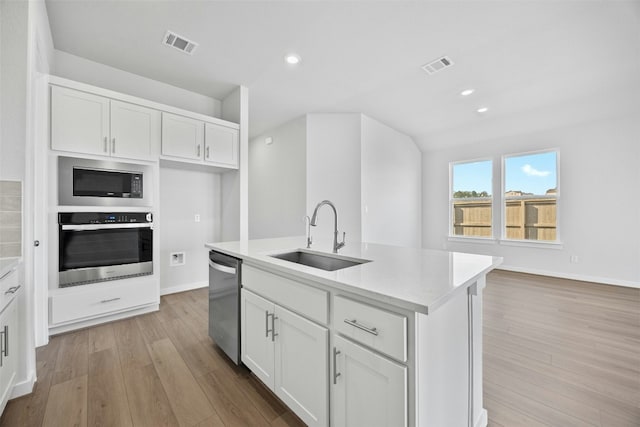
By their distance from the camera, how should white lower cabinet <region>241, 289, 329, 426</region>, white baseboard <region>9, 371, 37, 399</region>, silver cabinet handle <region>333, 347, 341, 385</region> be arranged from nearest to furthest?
silver cabinet handle <region>333, 347, 341, 385</region> → white lower cabinet <region>241, 289, 329, 426</region> → white baseboard <region>9, 371, 37, 399</region>

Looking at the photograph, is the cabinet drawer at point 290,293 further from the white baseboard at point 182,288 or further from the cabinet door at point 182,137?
the white baseboard at point 182,288

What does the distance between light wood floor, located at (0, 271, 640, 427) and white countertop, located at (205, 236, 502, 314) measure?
893mm

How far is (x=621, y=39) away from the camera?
8.66ft

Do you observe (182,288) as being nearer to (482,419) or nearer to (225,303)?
(225,303)

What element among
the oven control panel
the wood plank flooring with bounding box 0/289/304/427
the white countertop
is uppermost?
the oven control panel

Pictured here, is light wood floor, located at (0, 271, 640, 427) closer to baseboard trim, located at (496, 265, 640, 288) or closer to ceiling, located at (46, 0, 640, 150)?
baseboard trim, located at (496, 265, 640, 288)

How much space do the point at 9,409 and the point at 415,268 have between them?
8.19 ft

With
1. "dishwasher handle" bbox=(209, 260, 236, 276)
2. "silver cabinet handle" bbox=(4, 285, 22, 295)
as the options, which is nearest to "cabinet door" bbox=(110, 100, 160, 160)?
"silver cabinet handle" bbox=(4, 285, 22, 295)

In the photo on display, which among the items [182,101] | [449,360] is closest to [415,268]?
[449,360]

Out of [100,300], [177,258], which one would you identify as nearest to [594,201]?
[177,258]

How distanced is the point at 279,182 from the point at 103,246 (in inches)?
113

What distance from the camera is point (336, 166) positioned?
450 cm

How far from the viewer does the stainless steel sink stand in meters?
1.65

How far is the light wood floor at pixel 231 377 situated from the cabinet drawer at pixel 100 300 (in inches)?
6.7
